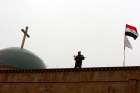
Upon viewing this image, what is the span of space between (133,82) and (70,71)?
3308mm

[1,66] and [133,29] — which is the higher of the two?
[133,29]

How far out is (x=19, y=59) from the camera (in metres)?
27.1

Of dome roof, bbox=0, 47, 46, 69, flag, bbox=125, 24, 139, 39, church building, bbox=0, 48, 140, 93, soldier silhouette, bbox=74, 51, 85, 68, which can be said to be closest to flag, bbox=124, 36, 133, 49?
flag, bbox=125, 24, 139, 39

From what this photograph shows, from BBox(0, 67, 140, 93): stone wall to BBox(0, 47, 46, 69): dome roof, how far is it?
9.88 ft

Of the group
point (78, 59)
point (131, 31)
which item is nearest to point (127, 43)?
point (131, 31)

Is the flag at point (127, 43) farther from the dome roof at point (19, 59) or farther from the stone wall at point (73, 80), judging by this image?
the dome roof at point (19, 59)

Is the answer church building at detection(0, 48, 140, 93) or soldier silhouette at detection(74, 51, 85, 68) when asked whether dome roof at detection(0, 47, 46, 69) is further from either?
soldier silhouette at detection(74, 51, 85, 68)

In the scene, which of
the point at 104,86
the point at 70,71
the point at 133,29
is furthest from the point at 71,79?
the point at 133,29

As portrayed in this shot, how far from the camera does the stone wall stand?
2133 centimetres

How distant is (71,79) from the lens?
73.3 feet

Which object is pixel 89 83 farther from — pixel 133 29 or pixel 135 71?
pixel 133 29

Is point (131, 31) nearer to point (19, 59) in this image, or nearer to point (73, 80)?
point (73, 80)

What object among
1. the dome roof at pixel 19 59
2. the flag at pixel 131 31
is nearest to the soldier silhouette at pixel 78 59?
the flag at pixel 131 31

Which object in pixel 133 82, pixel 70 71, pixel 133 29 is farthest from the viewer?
pixel 133 29
